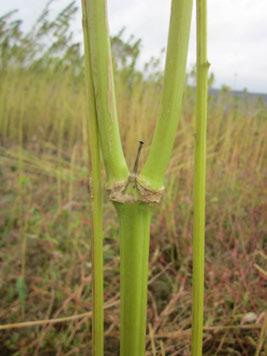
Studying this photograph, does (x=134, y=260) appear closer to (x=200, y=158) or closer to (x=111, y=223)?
(x=200, y=158)

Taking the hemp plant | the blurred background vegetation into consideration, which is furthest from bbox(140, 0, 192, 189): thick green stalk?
the blurred background vegetation

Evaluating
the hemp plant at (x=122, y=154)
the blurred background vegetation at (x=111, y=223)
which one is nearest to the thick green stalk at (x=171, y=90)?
the hemp plant at (x=122, y=154)

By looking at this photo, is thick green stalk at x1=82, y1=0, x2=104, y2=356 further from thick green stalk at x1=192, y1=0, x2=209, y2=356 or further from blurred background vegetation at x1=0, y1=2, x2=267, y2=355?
blurred background vegetation at x1=0, y1=2, x2=267, y2=355

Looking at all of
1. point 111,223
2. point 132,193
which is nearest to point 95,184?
point 132,193

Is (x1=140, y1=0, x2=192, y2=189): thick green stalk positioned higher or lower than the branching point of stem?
higher

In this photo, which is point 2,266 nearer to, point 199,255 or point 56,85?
point 199,255

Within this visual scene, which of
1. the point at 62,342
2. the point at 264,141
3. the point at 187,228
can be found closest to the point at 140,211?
the point at 62,342

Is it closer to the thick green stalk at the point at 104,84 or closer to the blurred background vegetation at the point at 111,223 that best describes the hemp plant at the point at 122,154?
the thick green stalk at the point at 104,84
